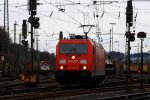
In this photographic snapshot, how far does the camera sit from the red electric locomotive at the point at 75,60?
30484 mm

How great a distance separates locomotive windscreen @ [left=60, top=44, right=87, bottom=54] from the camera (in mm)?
31266

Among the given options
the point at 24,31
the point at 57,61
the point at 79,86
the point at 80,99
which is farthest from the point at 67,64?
the point at 24,31

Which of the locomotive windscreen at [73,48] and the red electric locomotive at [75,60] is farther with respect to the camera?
the locomotive windscreen at [73,48]

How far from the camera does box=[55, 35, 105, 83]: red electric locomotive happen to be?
3048 centimetres

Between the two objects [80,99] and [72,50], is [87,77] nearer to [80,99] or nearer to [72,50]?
[72,50]

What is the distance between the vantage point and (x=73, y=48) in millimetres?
31344

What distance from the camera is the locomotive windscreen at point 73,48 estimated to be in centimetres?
3127

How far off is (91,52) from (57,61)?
2228 millimetres

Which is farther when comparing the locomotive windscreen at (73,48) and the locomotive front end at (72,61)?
the locomotive windscreen at (73,48)

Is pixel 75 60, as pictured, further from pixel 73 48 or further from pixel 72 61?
pixel 73 48

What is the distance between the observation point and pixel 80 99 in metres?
21.8


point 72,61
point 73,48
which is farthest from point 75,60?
point 73,48

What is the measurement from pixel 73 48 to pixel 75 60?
900 millimetres

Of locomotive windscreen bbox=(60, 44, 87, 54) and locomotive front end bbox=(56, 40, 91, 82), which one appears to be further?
locomotive windscreen bbox=(60, 44, 87, 54)
